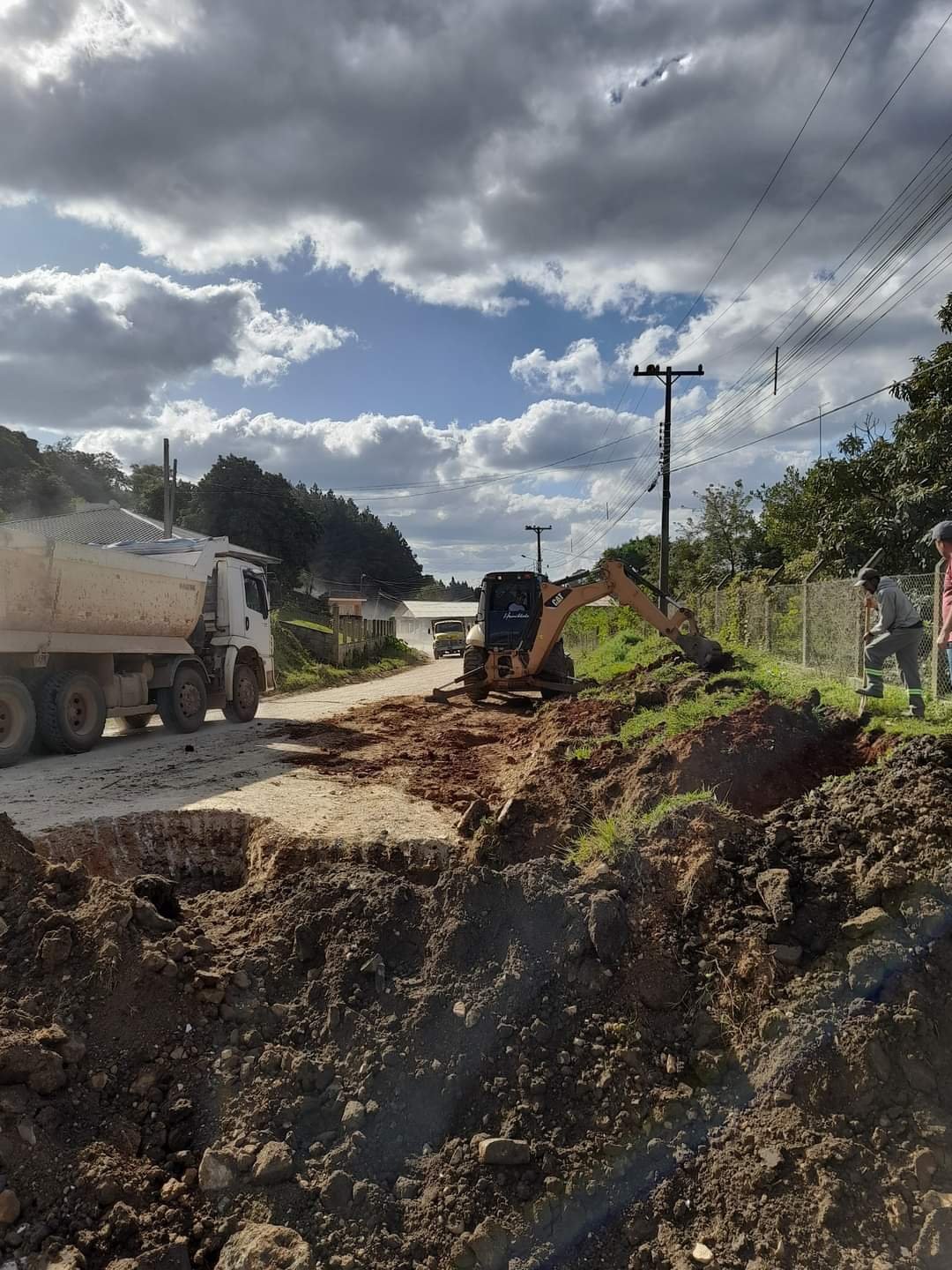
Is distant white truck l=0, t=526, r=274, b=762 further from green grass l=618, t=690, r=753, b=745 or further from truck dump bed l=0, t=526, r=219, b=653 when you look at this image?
green grass l=618, t=690, r=753, b=745

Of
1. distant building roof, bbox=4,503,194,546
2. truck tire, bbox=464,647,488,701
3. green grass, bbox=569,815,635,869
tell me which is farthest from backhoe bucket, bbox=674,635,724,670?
distant building roof, bbox=4,503,194,546

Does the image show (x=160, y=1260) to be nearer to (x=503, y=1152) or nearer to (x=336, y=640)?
(x=503, y=1152)

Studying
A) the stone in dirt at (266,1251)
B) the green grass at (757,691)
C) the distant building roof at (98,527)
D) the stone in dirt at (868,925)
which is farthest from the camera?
the distant building roof at (98,527)

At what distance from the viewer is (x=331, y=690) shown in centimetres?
2311

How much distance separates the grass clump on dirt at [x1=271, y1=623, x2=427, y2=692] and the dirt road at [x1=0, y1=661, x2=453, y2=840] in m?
11.2

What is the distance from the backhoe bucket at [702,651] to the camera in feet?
41.7

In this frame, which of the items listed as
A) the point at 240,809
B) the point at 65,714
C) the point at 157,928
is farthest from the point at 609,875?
the point at 65,714

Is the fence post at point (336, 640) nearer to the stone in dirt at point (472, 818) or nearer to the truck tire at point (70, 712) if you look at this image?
the truck tire at point (70, 712)

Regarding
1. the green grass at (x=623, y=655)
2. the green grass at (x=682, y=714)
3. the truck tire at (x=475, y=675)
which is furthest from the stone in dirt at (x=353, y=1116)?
the green grass at (x=623, y=655)

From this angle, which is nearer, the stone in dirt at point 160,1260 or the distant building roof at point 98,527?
the stone in dirt at point 160,1260

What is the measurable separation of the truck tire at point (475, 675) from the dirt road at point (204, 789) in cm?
417

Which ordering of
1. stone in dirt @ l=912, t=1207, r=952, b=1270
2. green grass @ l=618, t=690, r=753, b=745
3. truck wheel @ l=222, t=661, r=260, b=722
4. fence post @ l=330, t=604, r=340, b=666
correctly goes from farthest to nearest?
fence post @ l=330, t=604, r=340, b=666
truck wheel @ l=222, t=661, r=260, b=722
green grass @ l=618, t=690, r=753, b=745
stone in dirt @ l=912, t=1207, r=952, b=1270

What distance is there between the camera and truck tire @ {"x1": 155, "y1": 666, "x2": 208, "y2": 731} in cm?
1288

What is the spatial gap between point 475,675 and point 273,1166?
12.6m
